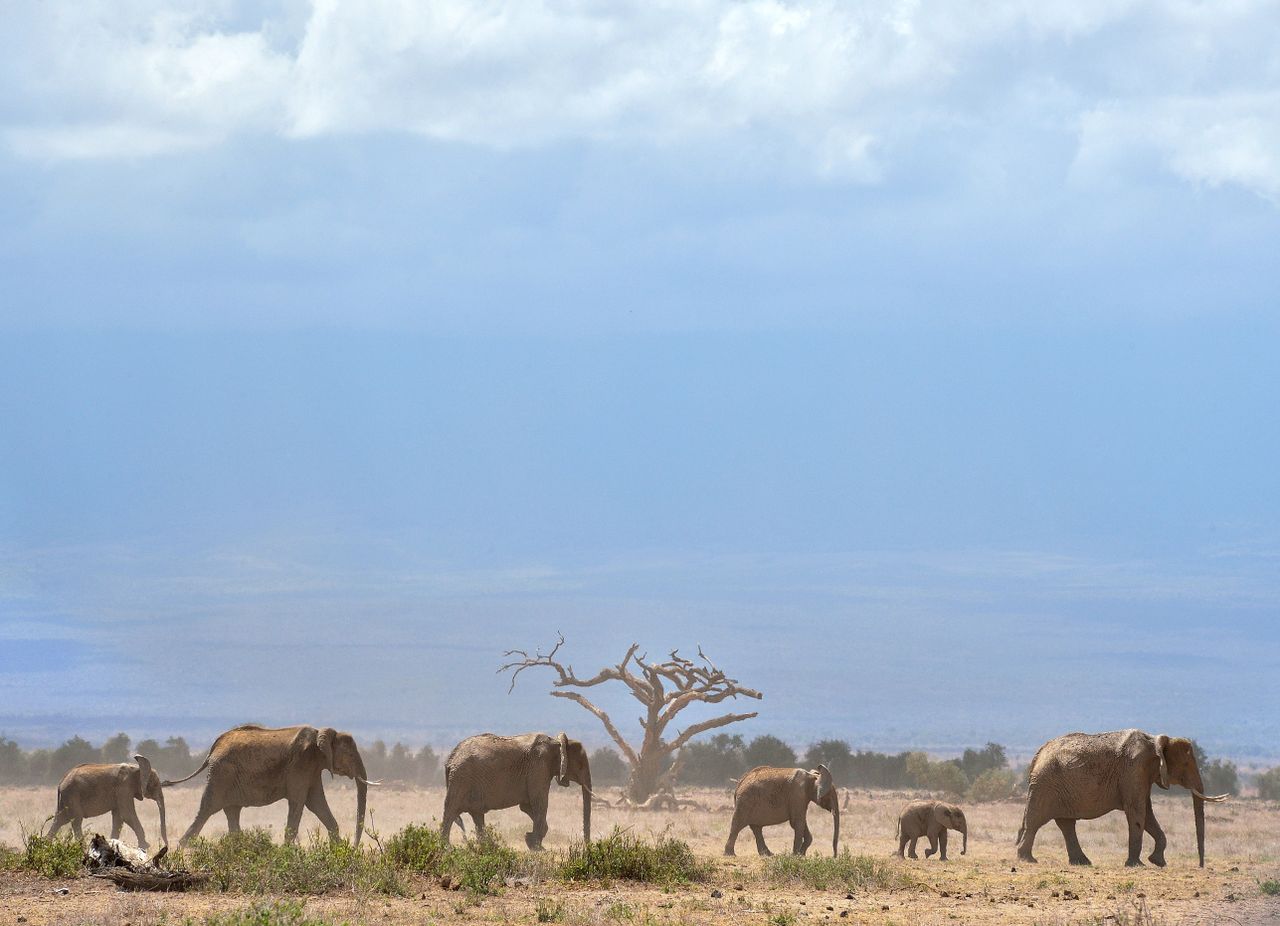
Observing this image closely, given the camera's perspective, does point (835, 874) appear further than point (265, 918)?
Yes

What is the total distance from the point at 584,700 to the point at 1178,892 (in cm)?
3036

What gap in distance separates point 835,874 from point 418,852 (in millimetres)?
5835

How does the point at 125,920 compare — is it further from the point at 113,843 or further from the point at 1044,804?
the point at 1044,804

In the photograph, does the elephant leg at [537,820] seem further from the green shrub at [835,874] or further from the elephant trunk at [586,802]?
the green shrub at [835,874]

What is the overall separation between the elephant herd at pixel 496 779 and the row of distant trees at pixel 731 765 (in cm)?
3282

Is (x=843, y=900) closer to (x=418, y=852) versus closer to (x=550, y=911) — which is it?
(x=550, y=911)

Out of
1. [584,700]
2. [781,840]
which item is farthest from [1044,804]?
[584,700]

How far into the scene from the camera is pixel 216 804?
82.4 feet

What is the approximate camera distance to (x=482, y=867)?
18656 millimetres

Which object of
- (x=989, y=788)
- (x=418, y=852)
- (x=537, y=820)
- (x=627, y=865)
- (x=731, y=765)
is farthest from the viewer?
(x=731, y=765)

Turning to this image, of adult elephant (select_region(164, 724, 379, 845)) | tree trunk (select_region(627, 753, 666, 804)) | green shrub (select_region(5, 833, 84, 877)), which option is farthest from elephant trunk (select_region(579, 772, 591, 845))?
tree trunk (select_region(627, 753, 666, 804))

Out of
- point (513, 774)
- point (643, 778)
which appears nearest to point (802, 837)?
point (513, 774)

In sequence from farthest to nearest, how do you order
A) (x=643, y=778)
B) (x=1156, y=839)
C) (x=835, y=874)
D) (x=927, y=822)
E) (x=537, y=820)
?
(x=643, y=778), (x=927, y=822), (x=1156, y=839), (x=537, y=820), (x=835, y=874)

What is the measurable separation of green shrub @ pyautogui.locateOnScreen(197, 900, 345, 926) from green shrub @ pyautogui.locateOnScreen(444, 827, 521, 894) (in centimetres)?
304
